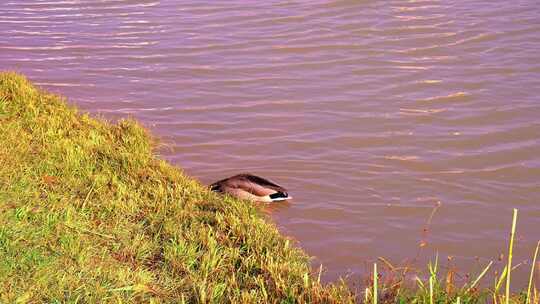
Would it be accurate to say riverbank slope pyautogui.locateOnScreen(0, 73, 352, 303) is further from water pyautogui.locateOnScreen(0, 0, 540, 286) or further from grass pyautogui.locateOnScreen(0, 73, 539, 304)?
water pyautogui.locateOnScreen(0, 0, 540, 286)

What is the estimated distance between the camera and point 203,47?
35.1ft

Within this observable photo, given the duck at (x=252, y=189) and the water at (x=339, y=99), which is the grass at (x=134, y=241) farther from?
the water at (x=339, y=99)

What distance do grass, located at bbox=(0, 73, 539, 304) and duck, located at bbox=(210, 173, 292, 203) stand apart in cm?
12

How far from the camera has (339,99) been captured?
858 centimetres

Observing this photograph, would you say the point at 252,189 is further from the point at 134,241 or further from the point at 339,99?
the point at 339,99

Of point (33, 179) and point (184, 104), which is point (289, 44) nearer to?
point (184, 104)

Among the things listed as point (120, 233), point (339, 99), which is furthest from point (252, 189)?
point (339, 99)

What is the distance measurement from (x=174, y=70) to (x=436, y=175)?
427cm

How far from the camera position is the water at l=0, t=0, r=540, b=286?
611cm

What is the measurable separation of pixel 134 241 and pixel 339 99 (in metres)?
4.04

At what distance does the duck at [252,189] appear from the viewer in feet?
20.0

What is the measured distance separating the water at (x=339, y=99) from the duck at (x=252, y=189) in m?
0.20

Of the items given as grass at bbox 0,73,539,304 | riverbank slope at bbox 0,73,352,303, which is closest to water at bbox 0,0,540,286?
grass at bbox 0,73,539,304

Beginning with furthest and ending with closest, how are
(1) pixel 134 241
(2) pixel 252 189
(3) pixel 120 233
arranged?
(2) pixel 252 189 < (3) pixel 120 233 < (1) pixel 134 241
